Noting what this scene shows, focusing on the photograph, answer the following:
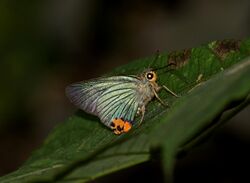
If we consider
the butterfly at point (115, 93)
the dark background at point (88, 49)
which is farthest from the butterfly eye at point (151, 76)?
the dark background at point (88, 49)

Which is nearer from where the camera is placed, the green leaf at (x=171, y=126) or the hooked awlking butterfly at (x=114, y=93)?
the green leaf at (x=171, y=126)

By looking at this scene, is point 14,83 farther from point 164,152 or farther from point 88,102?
point 164,152

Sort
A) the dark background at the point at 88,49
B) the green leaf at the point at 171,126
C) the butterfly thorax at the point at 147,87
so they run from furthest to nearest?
the dark background at the point at 88,49, the butterfly thorax at the point at 147,87, the green leaf at the point at 171,126

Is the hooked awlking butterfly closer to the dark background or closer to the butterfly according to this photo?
the butterfly

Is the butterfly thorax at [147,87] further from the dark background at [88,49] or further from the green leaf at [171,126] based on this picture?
the dark background at [88,49]

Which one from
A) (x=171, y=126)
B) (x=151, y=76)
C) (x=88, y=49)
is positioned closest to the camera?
(x=171, y=126)

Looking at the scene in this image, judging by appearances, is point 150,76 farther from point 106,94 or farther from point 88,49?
point 88,49

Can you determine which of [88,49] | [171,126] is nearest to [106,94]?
[171,126]
